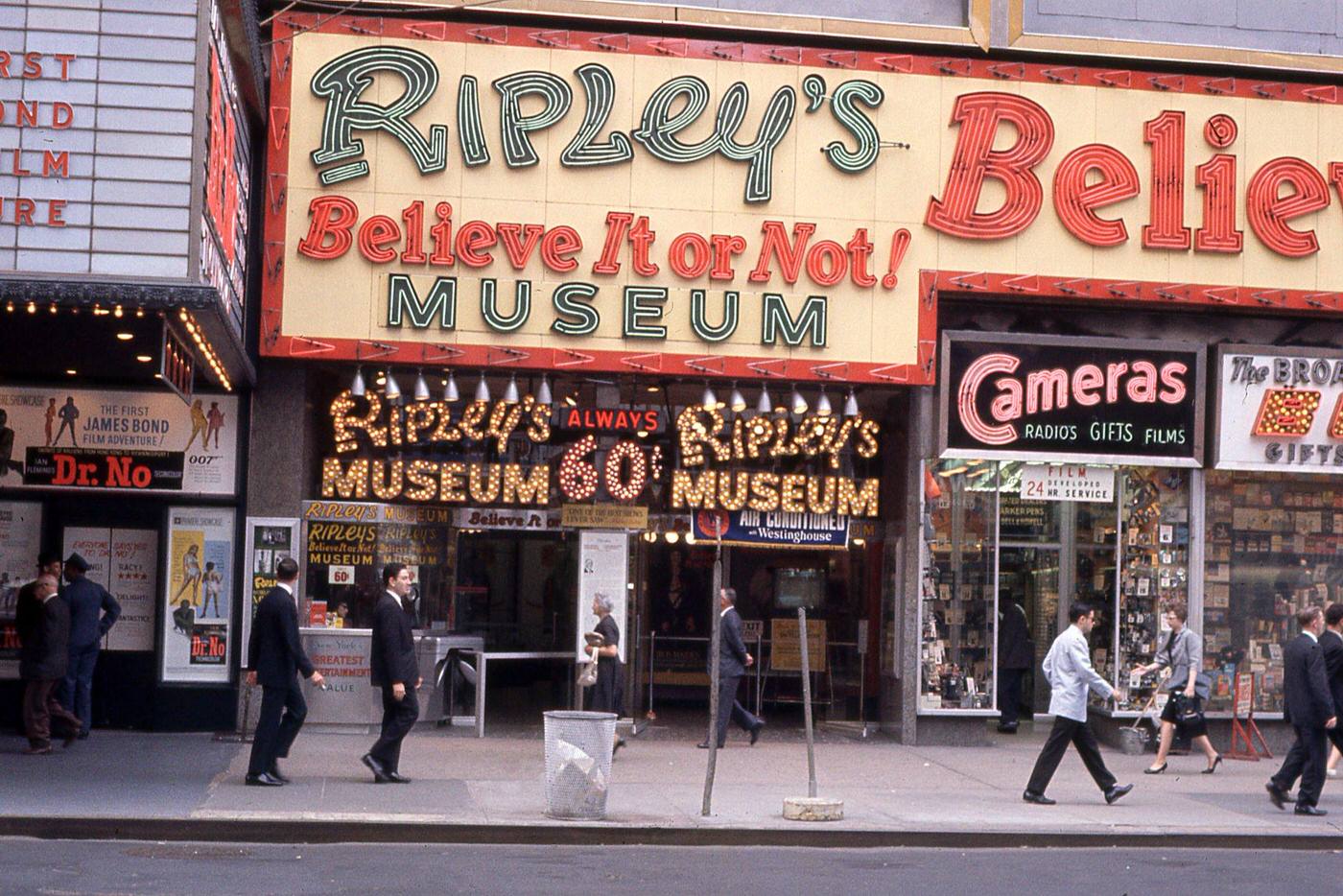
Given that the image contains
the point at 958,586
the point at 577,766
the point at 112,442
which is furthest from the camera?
the point at 958,586

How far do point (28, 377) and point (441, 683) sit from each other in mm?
5661

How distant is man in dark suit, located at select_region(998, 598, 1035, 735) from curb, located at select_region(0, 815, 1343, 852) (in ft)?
24.6

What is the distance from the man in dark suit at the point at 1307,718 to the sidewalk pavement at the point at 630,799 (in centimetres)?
28

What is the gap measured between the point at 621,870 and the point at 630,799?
287cm

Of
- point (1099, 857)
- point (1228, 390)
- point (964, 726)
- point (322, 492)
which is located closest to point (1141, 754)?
point (964, 726)

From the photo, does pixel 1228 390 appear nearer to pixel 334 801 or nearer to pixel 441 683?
pixel 441 683

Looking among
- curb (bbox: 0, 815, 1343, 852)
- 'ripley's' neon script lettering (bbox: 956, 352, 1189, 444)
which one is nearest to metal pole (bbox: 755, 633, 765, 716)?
'ripley's' neon script lettering (bbox: 956, 352, 1189, 444)

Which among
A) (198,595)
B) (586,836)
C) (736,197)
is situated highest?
(736,197)

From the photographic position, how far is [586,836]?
40.3 feet

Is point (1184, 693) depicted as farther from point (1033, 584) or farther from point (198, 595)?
point (198, 595)

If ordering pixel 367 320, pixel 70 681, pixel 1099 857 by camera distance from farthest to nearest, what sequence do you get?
pixel 367 320 → pixel 70 681 → pixel 1099 857

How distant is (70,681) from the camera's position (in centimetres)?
1664

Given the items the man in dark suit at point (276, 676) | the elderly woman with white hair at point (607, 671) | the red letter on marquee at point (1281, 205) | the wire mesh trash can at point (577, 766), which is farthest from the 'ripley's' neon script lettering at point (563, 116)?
the wire mesh trash can at point (577, 766)

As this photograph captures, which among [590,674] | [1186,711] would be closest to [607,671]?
[590,674]
